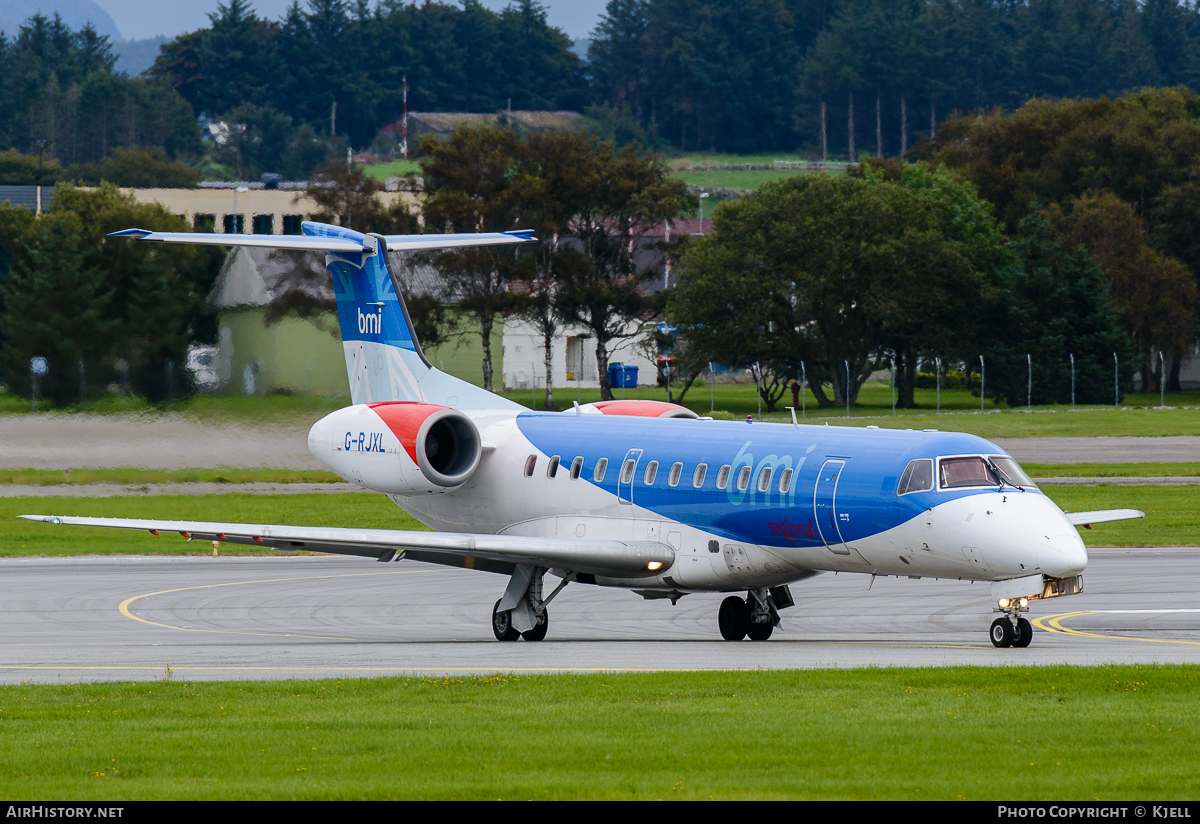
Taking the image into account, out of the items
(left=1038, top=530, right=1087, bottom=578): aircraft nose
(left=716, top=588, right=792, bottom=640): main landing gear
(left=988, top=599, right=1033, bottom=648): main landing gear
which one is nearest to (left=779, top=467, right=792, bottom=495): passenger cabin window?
(left=716, top=588, right=792, bottom=640): main landing gear

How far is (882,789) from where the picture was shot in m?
12.8

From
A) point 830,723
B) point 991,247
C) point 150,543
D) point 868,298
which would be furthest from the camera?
point 991,247

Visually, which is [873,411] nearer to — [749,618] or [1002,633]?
[749,618]

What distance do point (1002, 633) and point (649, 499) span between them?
619 cm

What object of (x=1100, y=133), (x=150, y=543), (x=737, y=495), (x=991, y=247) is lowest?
(x=150, y=543)

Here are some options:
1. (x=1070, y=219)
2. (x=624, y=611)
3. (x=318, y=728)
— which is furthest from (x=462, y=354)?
(x=318, y=728)

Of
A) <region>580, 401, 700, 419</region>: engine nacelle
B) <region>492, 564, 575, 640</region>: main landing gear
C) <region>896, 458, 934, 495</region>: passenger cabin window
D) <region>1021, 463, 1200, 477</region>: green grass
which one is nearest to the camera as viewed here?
<region>896, 458, 934, 495</region>: passenger cabin window

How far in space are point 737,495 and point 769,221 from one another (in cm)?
7387

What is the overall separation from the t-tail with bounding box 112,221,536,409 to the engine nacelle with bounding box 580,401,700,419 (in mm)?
2035

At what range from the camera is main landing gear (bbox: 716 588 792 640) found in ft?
84.5

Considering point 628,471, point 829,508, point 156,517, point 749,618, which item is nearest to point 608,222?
point 156,517

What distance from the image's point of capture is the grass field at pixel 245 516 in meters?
42.4

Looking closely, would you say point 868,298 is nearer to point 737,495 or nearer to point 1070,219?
point 1070,219

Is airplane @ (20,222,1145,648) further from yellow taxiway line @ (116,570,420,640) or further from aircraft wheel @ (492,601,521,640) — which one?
yellow taxiway line @ (116,570,420,640)
